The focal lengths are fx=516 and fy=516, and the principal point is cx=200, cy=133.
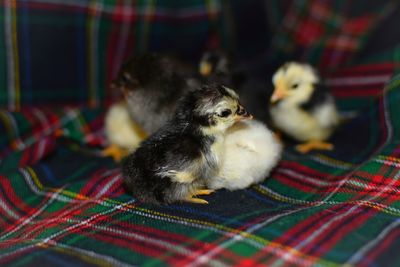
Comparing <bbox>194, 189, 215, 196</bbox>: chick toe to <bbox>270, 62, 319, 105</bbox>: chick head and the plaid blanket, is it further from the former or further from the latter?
<bbox>270, 62, 319, 105</bbox>: chick head

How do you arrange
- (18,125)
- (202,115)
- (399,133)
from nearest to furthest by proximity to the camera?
(202,115)
(399,133)
(18,125)

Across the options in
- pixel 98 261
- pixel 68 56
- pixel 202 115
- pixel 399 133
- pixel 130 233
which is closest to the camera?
pixel 98 261

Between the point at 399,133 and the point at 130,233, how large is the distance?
914mm

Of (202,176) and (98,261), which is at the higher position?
(202,176)

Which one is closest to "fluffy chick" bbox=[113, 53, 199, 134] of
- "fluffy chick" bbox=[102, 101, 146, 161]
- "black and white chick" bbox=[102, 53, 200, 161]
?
"black and white chick" bbox=[102, 53, 200, 161]

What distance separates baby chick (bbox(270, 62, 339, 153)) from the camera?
1857 mm

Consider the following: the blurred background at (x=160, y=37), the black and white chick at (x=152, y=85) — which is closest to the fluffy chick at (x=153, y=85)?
the black and white chick at (x=152, y=85)

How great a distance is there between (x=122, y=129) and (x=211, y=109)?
59 cm

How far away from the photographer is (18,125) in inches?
78.9

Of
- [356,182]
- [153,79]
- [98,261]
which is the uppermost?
[153,79]

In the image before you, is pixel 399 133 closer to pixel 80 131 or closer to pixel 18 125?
pixel 80 131

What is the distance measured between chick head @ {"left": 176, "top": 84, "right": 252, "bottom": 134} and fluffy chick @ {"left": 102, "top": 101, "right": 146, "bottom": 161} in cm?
47

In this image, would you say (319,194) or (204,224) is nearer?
(204,224)

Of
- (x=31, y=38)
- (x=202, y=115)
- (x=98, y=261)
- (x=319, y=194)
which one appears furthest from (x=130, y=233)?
(x=31, y=38)
